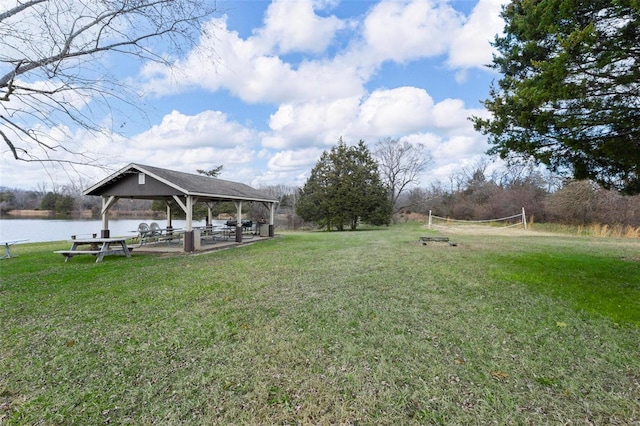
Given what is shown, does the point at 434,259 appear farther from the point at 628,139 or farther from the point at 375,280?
the point at 628,139

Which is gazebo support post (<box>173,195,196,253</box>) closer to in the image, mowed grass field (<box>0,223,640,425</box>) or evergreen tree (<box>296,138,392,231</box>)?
mowed grass field (<box>0,223,640,425</box>)

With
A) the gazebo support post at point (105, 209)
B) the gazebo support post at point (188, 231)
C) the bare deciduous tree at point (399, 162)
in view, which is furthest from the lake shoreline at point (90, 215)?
the gazebo support post at point (188, 231)

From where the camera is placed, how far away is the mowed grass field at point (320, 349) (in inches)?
89.6

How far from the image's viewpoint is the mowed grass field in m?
2.28

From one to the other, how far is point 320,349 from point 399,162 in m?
33.0

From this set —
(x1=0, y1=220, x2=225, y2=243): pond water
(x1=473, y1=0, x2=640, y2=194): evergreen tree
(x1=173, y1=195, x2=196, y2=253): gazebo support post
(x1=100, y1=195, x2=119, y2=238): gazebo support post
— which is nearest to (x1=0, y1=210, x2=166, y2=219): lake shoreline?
(x1=0, y1=220, x2=225, y2=243): pond water

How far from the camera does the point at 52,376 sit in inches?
105

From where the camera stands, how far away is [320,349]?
3.21 meters

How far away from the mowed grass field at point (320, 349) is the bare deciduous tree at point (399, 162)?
28.6 meters

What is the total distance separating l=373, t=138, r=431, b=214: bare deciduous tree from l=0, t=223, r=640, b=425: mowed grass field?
28.6 metres

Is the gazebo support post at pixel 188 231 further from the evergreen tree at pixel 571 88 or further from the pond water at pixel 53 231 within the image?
the evergreen tree at pixel 571 88

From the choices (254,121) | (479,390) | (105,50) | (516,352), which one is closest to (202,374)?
(479,390)

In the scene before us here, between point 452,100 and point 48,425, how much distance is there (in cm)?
1863

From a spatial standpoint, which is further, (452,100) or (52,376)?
(452,100)
